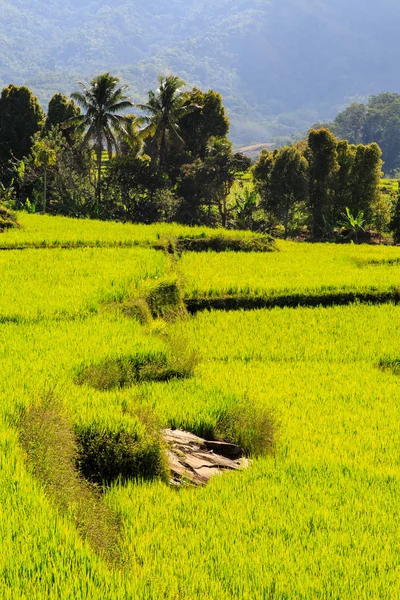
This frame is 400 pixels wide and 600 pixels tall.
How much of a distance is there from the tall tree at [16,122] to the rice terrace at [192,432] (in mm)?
22489

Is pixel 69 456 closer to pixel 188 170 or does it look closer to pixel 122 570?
pixel 122 570

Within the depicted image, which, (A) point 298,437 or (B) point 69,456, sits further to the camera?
(A) point 298,437

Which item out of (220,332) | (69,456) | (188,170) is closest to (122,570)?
(69,456)

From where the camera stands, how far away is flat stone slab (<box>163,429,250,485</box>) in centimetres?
461

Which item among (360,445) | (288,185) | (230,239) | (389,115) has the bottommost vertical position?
(360,445)

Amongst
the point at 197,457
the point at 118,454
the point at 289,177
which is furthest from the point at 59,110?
the point at 118,454

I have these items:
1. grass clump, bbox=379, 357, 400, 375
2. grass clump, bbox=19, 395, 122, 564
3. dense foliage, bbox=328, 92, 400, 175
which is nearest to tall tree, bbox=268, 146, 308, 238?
grass clump, bbox=379, 357, 400, 375

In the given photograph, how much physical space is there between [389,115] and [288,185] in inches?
3991

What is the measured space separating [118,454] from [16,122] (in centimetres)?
3065

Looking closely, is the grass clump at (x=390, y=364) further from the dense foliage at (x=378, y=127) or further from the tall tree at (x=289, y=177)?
the dense foliage at (x=378, y=127)

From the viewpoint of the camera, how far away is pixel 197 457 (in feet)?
16.1

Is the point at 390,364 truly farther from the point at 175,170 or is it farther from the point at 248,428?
the point at 175,170

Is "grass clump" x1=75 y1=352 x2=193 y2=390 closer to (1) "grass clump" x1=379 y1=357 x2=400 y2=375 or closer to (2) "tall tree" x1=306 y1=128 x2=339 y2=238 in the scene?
(1) "grass clump" x1=379 y1=357 x2=400 y2=375

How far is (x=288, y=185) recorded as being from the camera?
92.4ft
